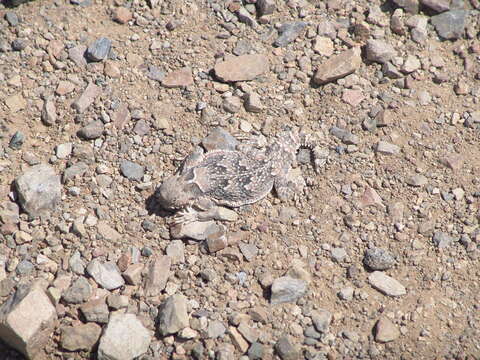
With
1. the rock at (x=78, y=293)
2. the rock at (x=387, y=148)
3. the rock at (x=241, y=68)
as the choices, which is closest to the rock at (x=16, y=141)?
the rock at (x=78, y=293)

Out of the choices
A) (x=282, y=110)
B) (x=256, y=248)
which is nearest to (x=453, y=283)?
(x=256, y=248)

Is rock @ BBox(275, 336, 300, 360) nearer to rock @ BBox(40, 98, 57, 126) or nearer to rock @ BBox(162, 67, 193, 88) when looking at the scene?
rock @ BBox(162, 67, 193, 88)

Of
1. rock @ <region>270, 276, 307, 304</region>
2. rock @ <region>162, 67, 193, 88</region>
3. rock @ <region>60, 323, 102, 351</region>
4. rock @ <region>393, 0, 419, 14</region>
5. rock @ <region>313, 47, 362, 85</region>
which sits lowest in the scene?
rock @ <region>60, 323, 102, 351</region>

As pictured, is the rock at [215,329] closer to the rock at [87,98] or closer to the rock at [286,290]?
the rock at [286,290]

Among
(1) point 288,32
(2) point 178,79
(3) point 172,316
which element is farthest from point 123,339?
(1) point 288,32

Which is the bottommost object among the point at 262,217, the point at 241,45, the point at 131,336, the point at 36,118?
the point at 131,336

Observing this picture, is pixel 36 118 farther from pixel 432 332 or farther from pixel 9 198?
pixel 432 332

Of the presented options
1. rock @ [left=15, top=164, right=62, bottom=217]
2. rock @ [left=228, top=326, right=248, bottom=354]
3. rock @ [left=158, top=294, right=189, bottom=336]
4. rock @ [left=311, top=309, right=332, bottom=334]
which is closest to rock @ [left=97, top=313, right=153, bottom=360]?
Answer: rock @ [left=158, top=294, right=189, bottom=336]
